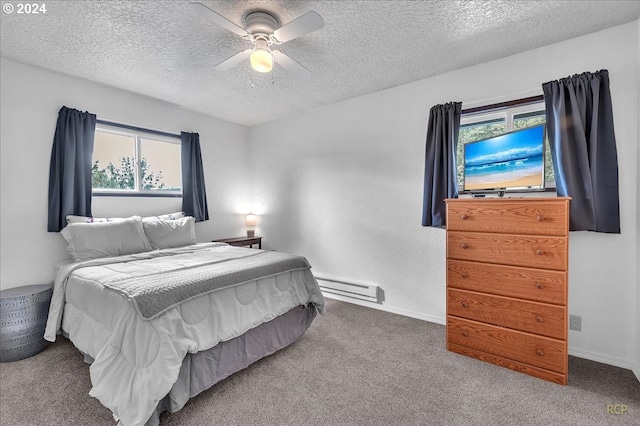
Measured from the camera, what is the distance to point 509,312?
7.27ft

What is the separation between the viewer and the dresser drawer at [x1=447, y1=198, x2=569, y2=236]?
204cm

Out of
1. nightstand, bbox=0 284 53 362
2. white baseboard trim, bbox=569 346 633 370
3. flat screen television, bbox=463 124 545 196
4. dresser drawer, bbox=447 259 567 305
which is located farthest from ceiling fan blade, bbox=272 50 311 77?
white baseboard trim, bbox=569 346 633 370

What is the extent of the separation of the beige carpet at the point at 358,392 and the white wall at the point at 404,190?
601 mm

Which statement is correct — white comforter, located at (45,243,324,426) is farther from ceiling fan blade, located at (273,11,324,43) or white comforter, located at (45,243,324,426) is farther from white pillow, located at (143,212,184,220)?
ceiling fan blade, located at (273,11,324,43)

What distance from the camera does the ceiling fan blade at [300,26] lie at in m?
1.76

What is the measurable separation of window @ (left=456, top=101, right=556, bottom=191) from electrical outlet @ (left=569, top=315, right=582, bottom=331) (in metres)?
1.06

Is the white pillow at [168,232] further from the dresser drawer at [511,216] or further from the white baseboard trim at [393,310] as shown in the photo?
the dresser drawer at [511,216]

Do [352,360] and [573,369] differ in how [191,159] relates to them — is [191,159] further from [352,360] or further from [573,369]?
[573,369]

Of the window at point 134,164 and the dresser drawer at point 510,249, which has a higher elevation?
the window at point 134,164

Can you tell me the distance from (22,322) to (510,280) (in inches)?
150

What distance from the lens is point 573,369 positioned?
221 centimetres

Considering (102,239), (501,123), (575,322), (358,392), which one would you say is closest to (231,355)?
(358,392)

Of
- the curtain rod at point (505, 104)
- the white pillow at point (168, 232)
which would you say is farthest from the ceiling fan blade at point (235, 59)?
the curtain rod at point (505, 104)

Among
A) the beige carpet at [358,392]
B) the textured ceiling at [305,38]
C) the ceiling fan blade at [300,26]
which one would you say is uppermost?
the textured ceiling at [305,38]
